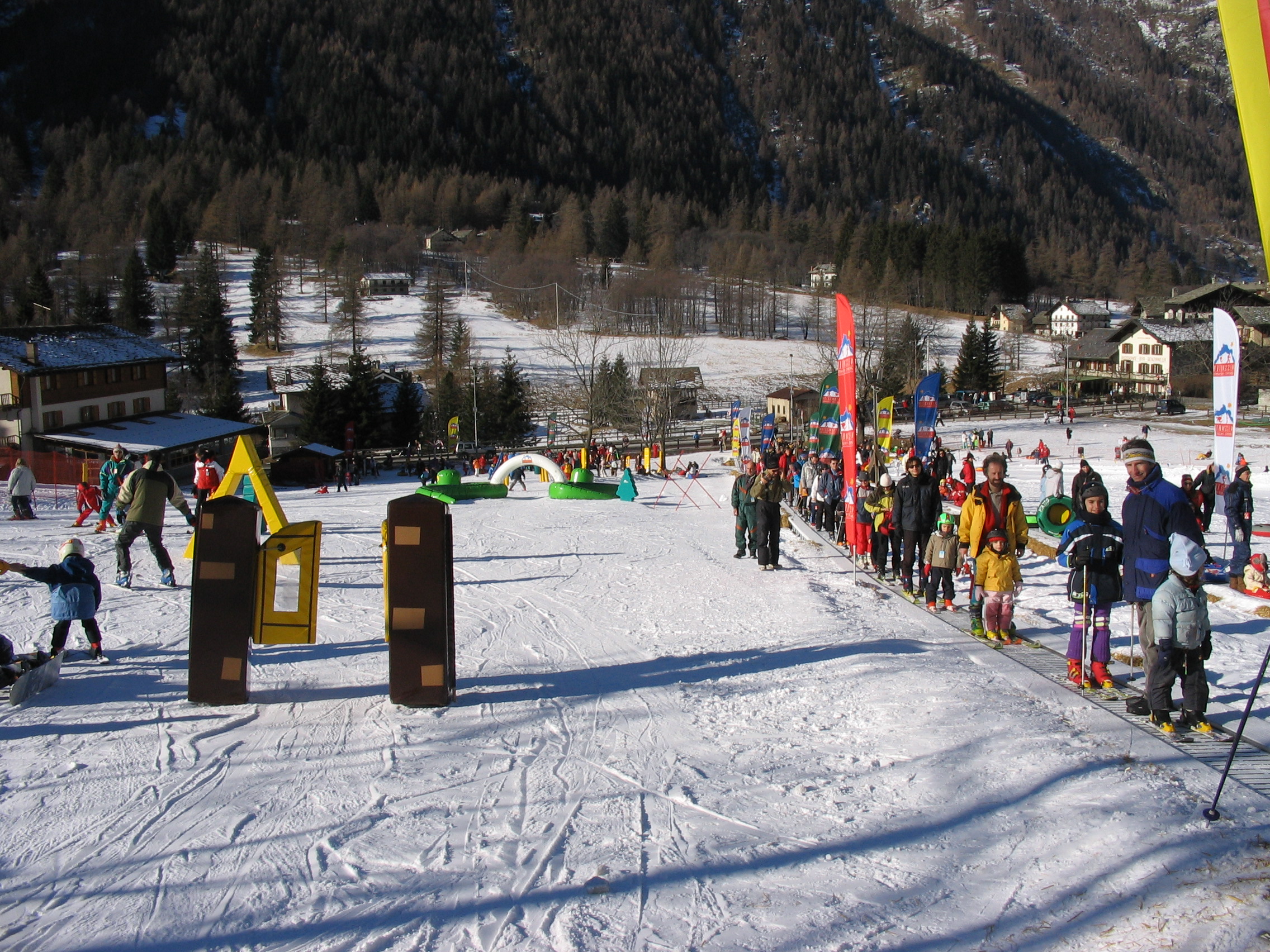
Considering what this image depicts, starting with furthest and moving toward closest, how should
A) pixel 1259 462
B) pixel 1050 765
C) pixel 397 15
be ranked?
pixel 397 15, pixel 1259 462, pixel 1050 765

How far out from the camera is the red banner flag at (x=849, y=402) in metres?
11.0

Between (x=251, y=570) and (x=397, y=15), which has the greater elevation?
(x=397, y=15)

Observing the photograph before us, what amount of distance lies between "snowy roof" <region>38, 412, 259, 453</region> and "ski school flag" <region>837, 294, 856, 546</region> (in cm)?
3005

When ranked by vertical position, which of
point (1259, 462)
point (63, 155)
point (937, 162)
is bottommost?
point (1259, 462)

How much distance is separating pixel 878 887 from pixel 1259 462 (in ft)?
109

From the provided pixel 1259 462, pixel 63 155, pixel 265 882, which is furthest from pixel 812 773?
pixel 63 155

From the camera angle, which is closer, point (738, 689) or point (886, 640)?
point (738, 689)

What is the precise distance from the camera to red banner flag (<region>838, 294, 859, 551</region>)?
36.1ft

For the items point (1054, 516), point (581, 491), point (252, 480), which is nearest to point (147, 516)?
point (252, 480)

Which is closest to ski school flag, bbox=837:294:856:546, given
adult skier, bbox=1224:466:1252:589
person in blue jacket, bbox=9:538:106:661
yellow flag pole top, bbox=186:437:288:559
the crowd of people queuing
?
the crowd of people queuing

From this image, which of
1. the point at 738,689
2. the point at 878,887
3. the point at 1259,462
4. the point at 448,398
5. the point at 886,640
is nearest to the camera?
the point at 878,887

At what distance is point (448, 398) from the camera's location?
163 feet

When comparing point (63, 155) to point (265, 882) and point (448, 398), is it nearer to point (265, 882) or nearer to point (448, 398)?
point (448, 398)

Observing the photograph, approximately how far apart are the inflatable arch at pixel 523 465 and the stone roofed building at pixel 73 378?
2236cm
